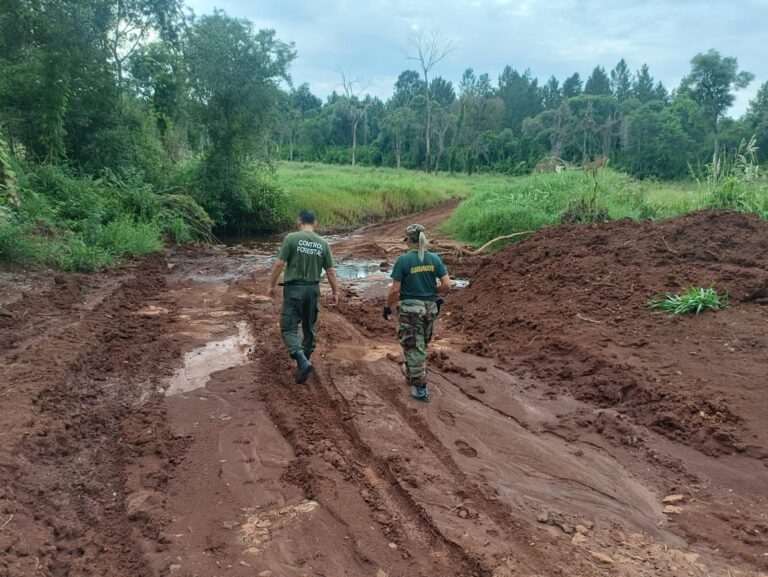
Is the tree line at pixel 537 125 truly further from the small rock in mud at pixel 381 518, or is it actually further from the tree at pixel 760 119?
the small rock in mud at pixel 381 518

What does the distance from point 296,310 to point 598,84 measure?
8747 centimetres

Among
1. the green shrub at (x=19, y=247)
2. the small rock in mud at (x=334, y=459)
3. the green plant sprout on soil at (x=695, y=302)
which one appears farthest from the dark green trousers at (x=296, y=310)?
the green shrub at (x=19, y=247)

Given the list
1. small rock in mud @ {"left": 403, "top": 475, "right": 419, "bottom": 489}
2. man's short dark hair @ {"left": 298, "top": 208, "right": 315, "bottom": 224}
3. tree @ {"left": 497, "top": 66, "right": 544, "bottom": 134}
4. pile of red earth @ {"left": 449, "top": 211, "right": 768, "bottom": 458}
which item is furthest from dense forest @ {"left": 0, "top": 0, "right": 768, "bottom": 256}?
tree @ {"left": 497, "top": 66, "right": 544, "bottom": 134}

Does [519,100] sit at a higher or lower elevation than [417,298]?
higher

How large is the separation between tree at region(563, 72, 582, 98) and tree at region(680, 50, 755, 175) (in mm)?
44235

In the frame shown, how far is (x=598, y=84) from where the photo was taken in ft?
263

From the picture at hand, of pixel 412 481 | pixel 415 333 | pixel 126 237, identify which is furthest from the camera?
pixel 126 237

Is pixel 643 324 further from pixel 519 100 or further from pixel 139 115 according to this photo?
pixel 519 100

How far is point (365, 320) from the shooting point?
27.4 feet

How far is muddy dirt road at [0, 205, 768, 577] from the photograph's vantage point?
3211 mm

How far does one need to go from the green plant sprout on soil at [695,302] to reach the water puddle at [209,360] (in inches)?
222

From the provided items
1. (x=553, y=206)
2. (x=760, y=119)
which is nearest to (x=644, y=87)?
(x=760, y=119)

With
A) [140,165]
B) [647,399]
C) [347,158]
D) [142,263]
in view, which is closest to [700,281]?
[647,399]

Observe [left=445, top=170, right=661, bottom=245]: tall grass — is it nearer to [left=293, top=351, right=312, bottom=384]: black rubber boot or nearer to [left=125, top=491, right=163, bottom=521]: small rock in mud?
[left=293, top=351, right=312, bottom=384]: black rubber boot
